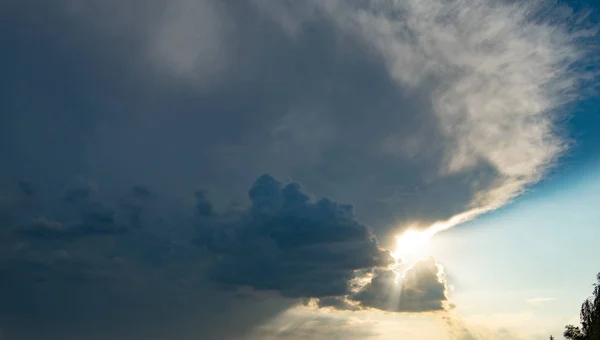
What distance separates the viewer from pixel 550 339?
354 ft

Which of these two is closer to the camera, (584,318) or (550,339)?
(584,318)

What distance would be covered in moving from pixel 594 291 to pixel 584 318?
5.92m

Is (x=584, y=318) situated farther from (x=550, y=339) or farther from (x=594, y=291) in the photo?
(x=550, y=339)

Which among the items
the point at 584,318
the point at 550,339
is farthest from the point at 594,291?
the point at 550,339

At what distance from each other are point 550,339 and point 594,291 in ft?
76.4

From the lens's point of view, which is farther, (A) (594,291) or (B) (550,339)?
(B) (550,339)

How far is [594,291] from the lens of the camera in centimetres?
9106

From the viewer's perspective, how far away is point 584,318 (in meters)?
90.3

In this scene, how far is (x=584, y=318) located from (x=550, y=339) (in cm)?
2080
